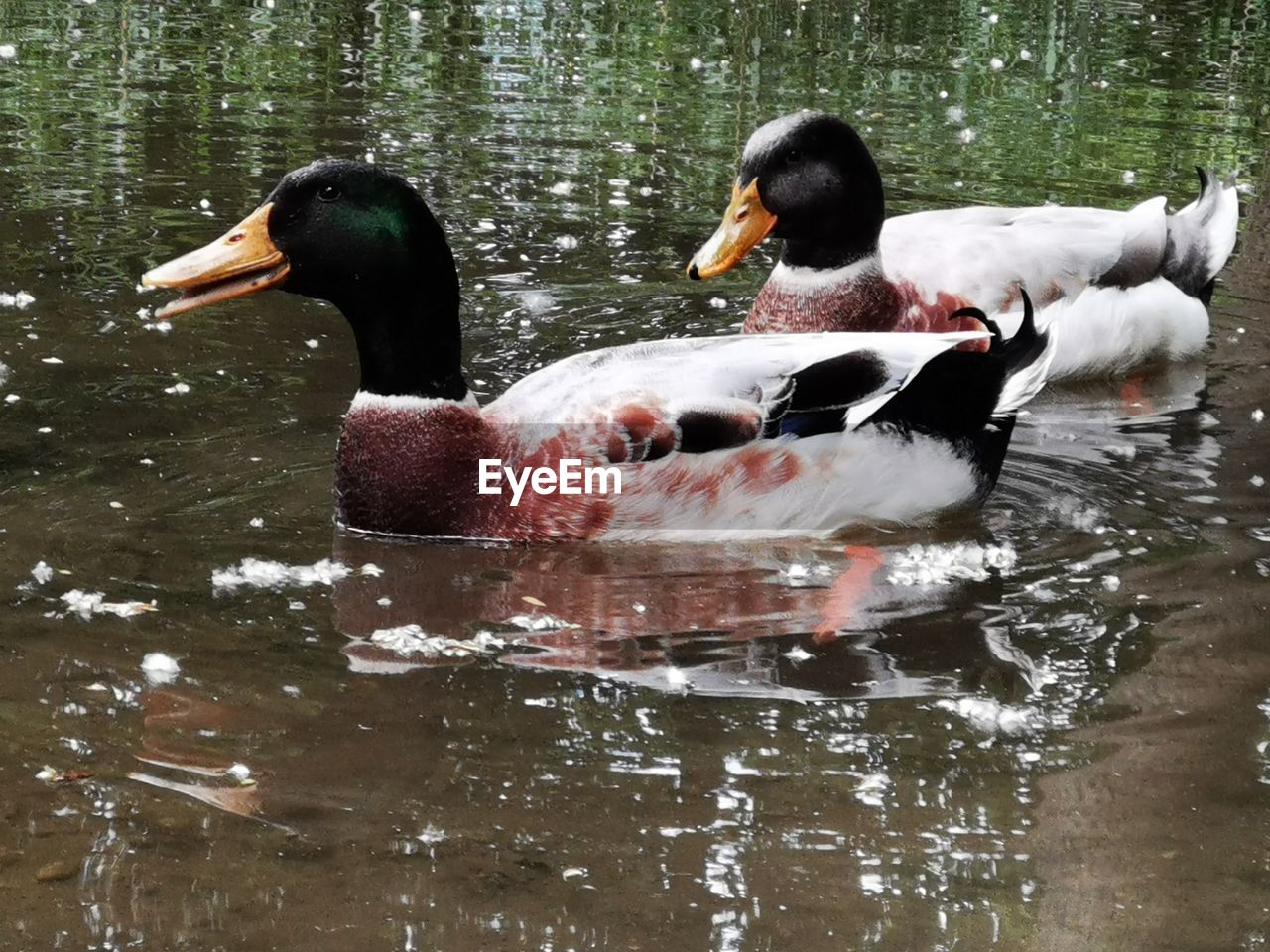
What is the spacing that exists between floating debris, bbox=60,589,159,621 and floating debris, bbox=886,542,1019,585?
2.08 meters

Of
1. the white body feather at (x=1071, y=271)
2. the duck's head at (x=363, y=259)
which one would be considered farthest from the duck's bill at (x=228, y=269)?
the white body feather at (x=1071, y=271)

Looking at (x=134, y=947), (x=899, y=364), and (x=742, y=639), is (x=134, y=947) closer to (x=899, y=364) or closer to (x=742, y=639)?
(x=742, y=639)

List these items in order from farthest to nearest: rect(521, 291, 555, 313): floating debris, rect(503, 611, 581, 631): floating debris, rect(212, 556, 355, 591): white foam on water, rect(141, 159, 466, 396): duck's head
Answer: rect(521, 291, 555, 313): floating debris, rect(141, 159, 466, 396): duck's head, rect(212, 556, 355, 591): white foam on water, rect(503, 611, 581, 631): floating debris

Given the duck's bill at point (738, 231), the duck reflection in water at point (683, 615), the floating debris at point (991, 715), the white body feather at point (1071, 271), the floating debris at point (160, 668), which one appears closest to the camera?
the floating debris at point (991, 715)

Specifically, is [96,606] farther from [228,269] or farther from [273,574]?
[228,269]

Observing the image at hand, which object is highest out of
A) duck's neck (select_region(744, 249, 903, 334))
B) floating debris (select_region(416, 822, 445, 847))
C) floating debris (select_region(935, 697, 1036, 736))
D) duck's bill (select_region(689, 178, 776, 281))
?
duck's bill (select_region(689, 178, 776, 281))

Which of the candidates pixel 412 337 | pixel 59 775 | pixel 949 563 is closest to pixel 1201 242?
pixel 949 563

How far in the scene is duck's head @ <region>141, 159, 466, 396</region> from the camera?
579cm

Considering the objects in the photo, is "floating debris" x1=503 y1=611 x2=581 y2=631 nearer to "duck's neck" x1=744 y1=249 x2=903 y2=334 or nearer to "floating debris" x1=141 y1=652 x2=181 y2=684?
"floating debris" x1=141 y1=652 x2=181 y2=684

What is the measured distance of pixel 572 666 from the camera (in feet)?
15.9

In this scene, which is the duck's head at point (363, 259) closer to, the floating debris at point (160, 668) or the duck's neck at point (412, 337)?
the duck's neck at point (412, 337)

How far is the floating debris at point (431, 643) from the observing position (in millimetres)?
4930

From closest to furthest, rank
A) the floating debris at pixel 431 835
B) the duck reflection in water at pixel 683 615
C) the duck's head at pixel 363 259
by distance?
the floating debris at pixel 431 835, the duck reflection in water at pixel 683 615, the duck's head at pixel 363 259

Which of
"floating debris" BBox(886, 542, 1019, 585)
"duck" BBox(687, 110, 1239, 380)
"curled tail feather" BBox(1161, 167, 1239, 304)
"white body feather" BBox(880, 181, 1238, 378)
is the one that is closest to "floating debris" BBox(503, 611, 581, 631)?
"floating debris" BBox(886, 542, 1019, 585)
